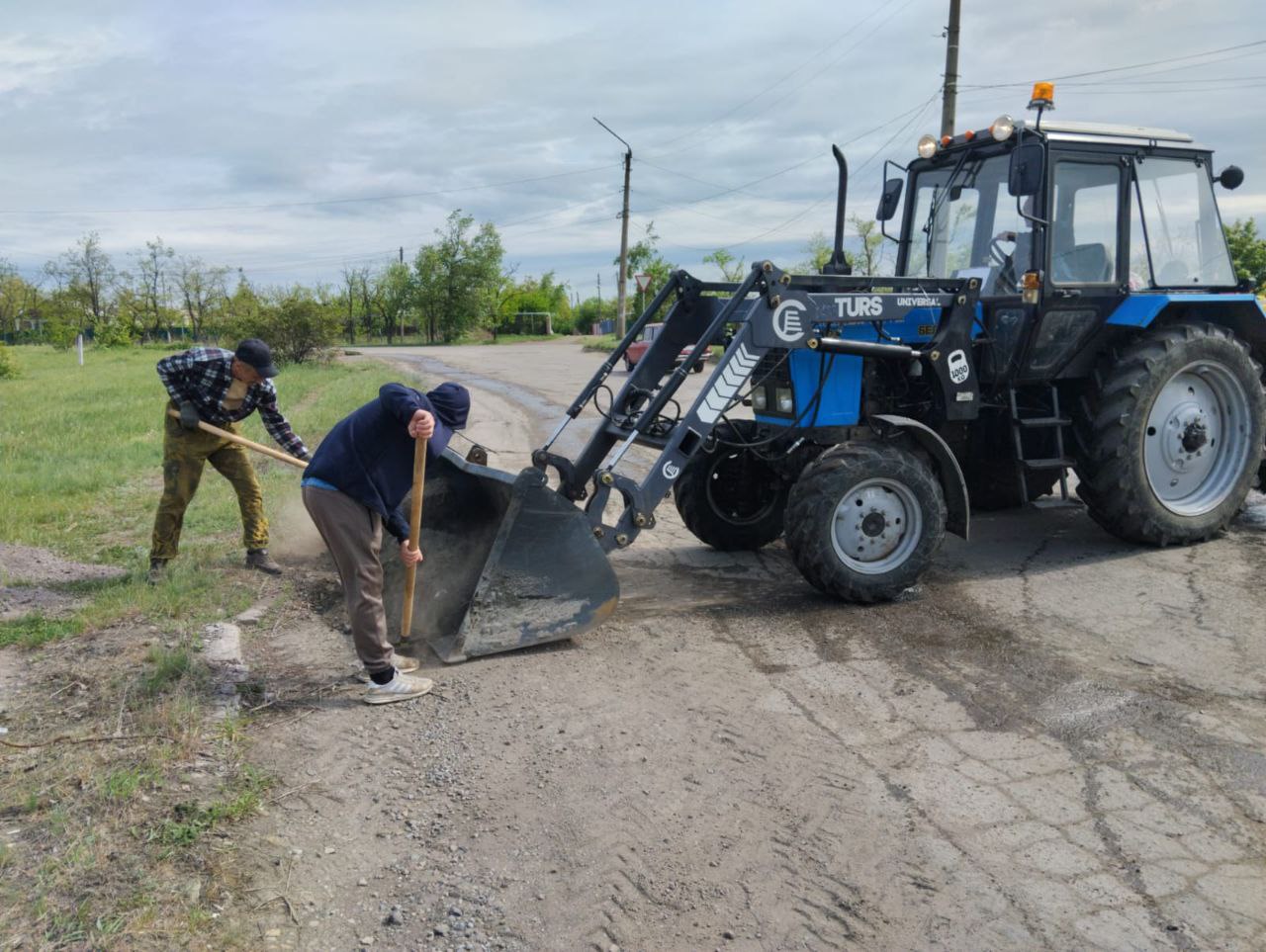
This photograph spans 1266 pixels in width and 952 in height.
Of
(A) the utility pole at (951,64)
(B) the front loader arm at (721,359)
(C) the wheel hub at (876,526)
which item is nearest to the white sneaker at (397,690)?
(B) the front loader arm at (721,359)

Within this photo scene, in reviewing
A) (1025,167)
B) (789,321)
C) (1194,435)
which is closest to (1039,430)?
(1194,435)

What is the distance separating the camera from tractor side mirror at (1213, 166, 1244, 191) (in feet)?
24.0

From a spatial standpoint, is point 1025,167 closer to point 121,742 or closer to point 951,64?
point 121,742

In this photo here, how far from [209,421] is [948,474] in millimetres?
4579

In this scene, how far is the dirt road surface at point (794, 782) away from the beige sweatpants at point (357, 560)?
282 millimetres

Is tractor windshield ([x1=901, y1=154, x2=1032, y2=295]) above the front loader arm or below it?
above

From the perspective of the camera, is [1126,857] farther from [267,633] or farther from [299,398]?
[299,398]

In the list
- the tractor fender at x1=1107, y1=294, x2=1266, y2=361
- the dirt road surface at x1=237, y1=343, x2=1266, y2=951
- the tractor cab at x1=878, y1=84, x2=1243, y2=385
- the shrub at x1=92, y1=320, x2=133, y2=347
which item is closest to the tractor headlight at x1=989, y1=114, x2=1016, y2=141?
the tractor cab at x1=878, y1=84, x2=1243, y2=385

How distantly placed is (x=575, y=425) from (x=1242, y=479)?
780 centimetres

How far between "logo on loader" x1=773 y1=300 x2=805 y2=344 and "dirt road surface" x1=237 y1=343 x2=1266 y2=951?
61.0 inches

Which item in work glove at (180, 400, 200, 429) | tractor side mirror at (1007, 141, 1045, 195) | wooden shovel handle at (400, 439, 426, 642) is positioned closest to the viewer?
wooden shovel handle at (400, 439, 426, 642)

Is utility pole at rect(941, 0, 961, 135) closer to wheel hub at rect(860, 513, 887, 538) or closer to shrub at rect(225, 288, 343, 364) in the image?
wheel hub at rect(860, 513, 887, 538)

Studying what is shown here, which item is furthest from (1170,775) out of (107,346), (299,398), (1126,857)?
(107,346)

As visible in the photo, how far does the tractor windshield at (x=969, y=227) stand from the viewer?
22.4 feet
